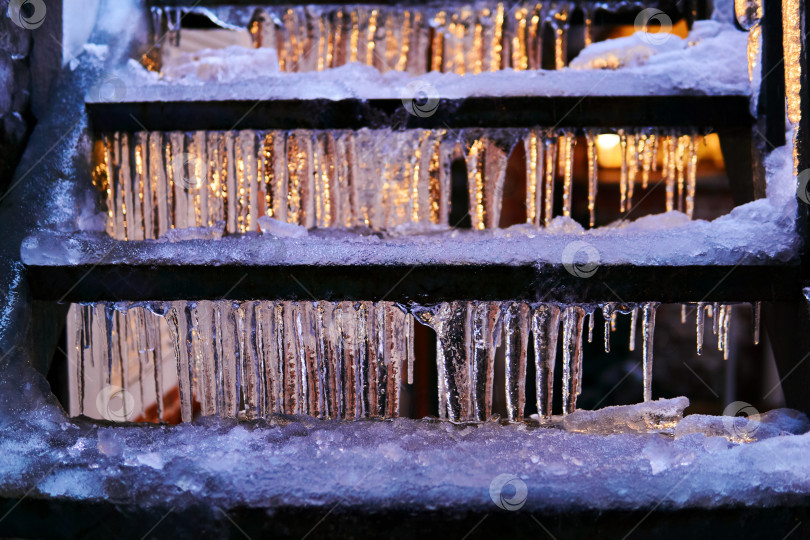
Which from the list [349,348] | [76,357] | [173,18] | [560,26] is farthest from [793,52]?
[173,18]

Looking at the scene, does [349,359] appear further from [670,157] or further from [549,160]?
[670,157]

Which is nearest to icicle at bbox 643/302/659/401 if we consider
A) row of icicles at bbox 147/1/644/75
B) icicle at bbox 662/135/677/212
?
icicle at bbox 662/135/677/212

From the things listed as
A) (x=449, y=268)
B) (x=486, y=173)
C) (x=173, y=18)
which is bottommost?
(x=449, y=268)

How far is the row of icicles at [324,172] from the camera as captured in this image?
Result: 2039mm

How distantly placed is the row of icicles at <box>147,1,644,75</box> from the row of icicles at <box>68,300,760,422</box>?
162 centimetres

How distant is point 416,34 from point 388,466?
2.30 meters

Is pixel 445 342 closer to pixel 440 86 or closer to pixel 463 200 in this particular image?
pixel 440 86

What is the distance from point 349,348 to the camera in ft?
5.35

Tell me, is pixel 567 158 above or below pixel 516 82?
below

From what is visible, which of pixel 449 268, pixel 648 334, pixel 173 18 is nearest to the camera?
pixel 449 268

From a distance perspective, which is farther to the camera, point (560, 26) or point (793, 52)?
point (560, 26)

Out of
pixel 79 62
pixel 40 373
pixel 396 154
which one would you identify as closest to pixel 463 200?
pixel 396 154

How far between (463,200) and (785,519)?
4915 millimetres

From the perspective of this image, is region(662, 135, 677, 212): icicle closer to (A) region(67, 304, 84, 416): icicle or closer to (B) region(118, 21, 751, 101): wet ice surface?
(B) region(118, 21, 751, 101): wet ice surface
